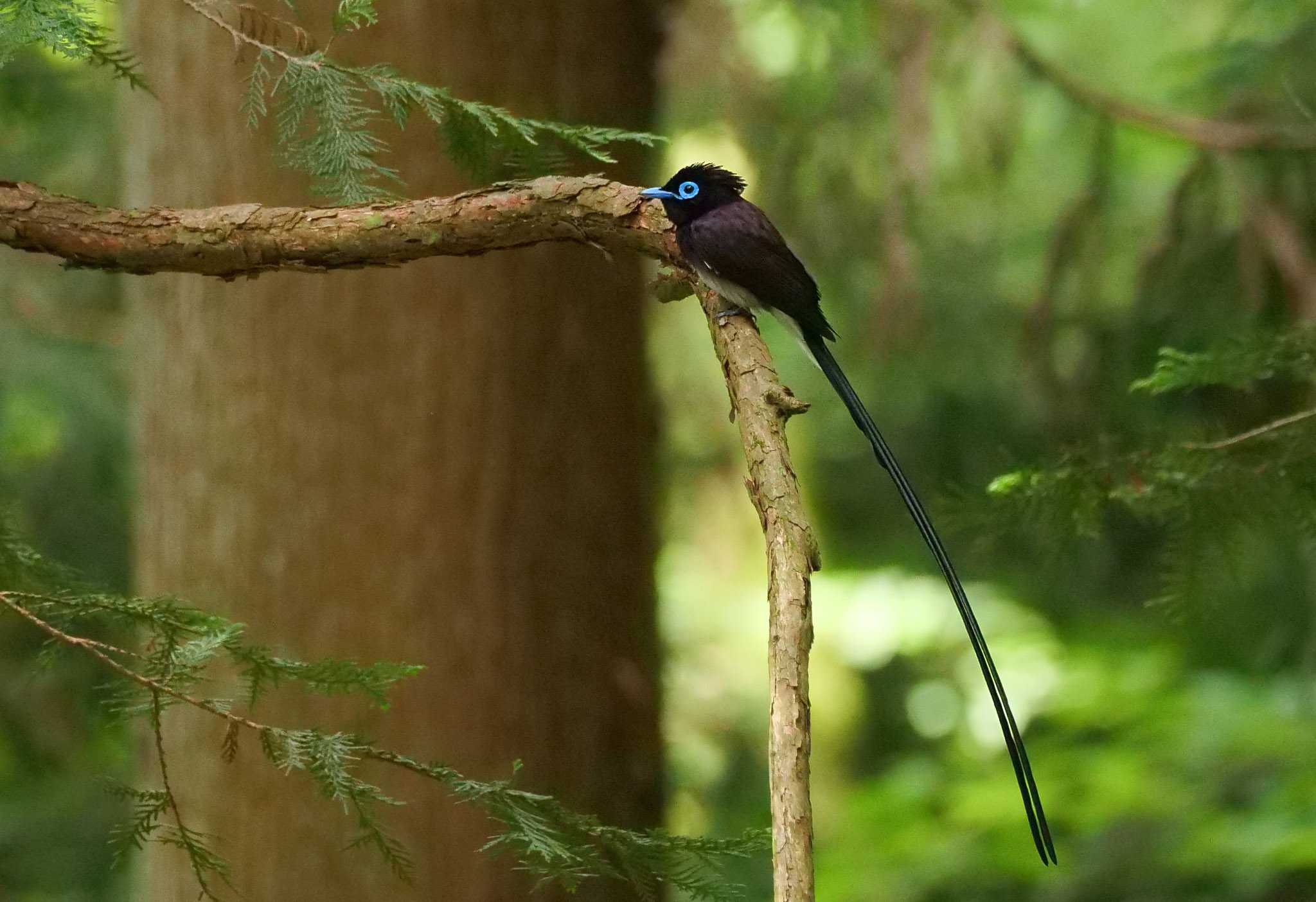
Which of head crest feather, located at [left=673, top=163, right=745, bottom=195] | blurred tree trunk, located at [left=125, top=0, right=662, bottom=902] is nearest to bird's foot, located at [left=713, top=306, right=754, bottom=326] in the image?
head crest feather, located at [left=673, top=163, right=745, bottom=195]

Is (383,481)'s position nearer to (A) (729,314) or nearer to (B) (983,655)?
(A) (729,314)

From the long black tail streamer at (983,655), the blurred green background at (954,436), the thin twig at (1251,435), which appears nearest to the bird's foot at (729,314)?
the long black tail streamer at (983,655)

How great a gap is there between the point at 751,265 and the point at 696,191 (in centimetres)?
20

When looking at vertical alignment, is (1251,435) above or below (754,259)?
below

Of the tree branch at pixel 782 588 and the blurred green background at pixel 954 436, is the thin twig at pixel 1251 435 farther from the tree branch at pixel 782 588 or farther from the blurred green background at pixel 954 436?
the tree branch at pixel 782 588

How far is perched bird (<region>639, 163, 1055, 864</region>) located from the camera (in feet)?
7.73

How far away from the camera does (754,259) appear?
8.48 ft

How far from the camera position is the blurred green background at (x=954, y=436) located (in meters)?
4.50

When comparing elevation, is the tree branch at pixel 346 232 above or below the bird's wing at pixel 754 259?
below

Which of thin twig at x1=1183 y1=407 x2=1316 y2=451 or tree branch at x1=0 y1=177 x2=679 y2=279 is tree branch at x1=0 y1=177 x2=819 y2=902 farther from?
thin twig at x1=1183 y1=407 x2=1316 y2=451

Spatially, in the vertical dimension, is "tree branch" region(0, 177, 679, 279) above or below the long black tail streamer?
above

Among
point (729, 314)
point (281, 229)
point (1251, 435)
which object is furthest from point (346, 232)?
point (1251, 435)

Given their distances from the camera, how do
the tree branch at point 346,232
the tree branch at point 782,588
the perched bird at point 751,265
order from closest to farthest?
the tree branch at point 782,588, the tree branch at point 346,232, the perched bird at point 751,265

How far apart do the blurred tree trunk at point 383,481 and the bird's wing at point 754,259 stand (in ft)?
3.08
